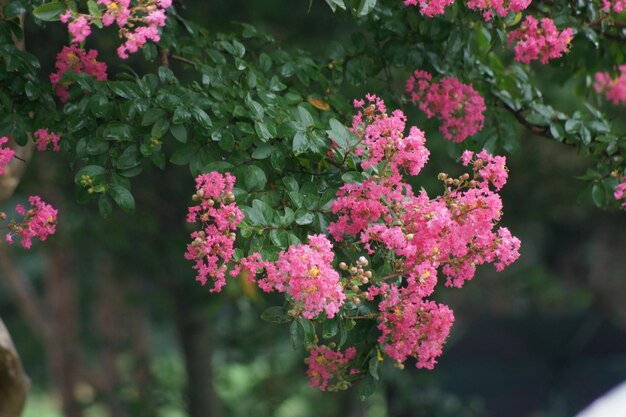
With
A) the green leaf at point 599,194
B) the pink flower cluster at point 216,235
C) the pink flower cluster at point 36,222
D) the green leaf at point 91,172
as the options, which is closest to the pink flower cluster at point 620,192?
the green leaf at point 599,194

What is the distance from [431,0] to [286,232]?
61 centimetres

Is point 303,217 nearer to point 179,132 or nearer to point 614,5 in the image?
point 179,132

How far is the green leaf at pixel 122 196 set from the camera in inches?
77.0

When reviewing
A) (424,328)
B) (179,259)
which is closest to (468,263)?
(424,328)

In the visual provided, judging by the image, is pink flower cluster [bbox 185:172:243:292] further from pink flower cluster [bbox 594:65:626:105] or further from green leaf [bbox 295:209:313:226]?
pink flower cluster [bbox 594:65:626:105]

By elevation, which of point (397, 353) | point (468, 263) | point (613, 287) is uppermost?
point (468, 263)

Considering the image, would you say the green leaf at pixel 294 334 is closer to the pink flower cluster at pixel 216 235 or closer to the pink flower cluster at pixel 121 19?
the pink flower cluster at pixel 216 235

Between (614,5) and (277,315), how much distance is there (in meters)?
1.21

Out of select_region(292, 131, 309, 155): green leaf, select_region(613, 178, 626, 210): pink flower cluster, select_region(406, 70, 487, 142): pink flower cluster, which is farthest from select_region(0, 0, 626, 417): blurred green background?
select_region(292, 131, 309, 155): green leaf

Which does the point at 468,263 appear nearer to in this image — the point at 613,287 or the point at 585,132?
the point at 585,132

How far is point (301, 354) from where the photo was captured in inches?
223

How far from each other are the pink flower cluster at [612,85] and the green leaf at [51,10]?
1.76m

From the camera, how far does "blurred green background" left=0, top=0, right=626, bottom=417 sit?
480 cm

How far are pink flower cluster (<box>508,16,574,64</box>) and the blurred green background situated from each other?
4.63ft
